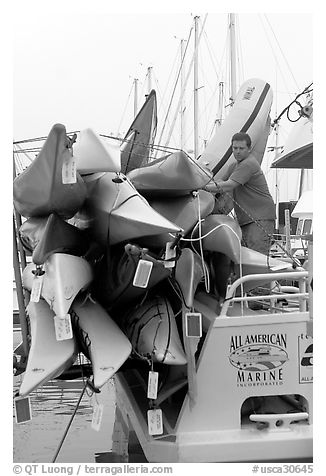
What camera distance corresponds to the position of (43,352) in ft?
12.6

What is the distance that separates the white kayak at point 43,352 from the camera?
373 centimetres

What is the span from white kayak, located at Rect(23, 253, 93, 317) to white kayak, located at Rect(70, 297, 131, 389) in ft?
0.67

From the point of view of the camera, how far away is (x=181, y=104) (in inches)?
599

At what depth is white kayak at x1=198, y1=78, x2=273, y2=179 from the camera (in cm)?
655

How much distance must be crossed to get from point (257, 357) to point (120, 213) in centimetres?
133

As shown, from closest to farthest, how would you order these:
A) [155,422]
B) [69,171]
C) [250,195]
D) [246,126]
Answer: [69,171], [155,422], [250,195], [246,126]

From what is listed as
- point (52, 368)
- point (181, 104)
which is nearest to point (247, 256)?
point (52, 368)

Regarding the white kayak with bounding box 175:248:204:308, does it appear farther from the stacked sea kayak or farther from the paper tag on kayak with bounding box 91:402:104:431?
the paper tag on kayak with bounding box 91:402:104:431

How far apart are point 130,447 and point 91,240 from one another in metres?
2.31

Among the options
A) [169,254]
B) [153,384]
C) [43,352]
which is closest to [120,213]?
[169,254]

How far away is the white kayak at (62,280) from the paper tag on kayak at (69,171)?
501mm

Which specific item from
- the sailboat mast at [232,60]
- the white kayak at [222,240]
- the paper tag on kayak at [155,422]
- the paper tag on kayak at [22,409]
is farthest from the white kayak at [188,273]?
the sailboat mast at [232,60]

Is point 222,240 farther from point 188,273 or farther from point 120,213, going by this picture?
point 120,213

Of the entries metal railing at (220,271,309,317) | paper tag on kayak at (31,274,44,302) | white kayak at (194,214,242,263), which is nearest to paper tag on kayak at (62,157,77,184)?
paper tag on kayak at (31,274,44,302)
